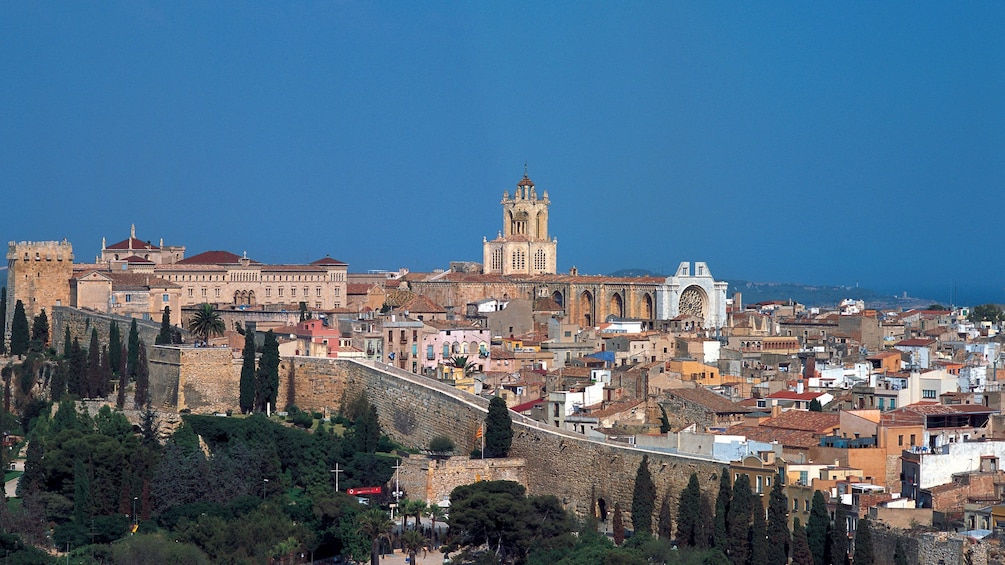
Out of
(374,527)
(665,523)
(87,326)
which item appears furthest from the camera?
(87,326)

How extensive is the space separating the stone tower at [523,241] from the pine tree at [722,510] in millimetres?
47455

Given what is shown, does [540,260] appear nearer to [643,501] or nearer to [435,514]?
[435,514]

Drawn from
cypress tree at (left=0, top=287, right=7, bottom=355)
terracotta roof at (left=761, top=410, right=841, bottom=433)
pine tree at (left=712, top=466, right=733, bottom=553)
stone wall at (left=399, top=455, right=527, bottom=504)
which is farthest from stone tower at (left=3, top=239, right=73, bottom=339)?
pine tree at (left=712, top=466, right=733, bottom=553)

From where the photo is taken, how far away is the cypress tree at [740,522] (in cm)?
3366

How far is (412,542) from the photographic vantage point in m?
36.6

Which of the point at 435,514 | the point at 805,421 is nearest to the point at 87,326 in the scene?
the point at 435,514

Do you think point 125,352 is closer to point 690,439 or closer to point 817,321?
point 690,439

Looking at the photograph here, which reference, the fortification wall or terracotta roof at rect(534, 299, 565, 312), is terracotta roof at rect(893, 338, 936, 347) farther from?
the fortification wall

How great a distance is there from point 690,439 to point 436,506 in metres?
5.43

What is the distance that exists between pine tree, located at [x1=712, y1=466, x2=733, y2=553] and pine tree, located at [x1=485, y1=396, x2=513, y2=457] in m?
7.83

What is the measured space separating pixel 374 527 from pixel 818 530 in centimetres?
897

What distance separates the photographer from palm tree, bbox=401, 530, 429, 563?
36.7 meters

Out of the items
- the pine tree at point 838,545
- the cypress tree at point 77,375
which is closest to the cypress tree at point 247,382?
the cypress tree at point 77,375

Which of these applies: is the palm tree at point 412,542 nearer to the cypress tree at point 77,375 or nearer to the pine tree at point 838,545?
the pine tree at point 838,545
